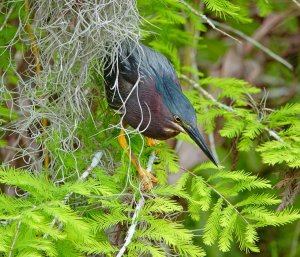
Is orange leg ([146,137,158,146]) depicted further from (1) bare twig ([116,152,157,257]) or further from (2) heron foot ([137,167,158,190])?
(1) bare twig ([116,152,157,257])

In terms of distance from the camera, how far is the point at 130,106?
8.97 ft

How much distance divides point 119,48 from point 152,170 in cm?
50

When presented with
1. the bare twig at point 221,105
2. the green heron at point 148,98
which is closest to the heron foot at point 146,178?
Result: the green heron at point 148,98

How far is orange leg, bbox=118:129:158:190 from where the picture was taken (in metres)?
2.72

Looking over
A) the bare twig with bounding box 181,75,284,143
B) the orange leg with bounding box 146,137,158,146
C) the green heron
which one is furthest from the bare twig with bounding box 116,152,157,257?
the bare twig with bounding box 181,75,284,143

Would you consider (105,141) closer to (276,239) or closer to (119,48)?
(119,48)

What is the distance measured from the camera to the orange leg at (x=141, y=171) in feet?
8.93

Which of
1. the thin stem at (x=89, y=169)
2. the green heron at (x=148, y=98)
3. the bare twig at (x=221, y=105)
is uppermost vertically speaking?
the green heron at (x=148, y=98)

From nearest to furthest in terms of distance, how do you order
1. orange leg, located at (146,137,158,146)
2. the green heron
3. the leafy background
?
the leafy background, the green heron, orange leg, located at (146,137,158,146)

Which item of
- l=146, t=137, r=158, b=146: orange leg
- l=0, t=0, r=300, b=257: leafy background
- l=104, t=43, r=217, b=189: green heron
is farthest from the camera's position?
l=146, t=137, r=158, b=146: orange leg

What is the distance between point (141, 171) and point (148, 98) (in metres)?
0.28

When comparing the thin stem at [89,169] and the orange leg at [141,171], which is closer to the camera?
the thin stem at [89,169]

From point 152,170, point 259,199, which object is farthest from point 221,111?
point 259,199

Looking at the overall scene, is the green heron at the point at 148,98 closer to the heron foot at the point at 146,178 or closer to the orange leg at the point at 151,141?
the heron foot at the point at 146,178
